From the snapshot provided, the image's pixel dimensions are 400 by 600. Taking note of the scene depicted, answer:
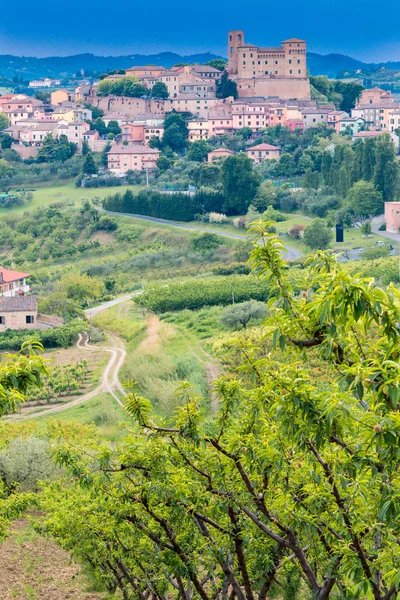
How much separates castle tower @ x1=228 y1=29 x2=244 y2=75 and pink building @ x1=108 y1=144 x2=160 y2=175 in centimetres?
1899

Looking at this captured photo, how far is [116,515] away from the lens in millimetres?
7672

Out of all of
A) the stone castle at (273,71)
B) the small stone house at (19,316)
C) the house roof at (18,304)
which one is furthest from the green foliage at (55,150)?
the small stone house at (19,316)

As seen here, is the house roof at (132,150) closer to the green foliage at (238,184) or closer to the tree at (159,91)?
the green foliage at (238,184)

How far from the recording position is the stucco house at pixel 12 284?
37641mm

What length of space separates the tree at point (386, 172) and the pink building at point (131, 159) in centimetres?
1888

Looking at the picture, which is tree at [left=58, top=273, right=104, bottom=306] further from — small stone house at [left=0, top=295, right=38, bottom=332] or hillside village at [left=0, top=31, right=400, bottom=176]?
hillside village at [left=0, top=31, right=400, bottom=176]

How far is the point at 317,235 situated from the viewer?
39281mm

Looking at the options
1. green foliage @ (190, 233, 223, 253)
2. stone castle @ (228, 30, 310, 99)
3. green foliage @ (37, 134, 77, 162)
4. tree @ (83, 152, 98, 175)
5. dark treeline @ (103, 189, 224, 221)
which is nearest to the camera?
green foliage @ (190, 233, 223, 253)

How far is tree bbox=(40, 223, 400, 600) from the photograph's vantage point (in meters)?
5.28

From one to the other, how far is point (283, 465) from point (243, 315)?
20952 mm

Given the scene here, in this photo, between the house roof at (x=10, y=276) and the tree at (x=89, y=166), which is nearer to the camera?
the house roof at (x=10, y=276)

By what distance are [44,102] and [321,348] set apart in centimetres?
8280

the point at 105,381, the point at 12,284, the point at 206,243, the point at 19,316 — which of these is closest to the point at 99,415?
the point at 105,381

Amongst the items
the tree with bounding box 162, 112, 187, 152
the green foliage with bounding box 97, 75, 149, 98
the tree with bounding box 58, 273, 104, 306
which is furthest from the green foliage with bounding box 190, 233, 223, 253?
the green foliage with bounding box 97, 75, 149, 98
